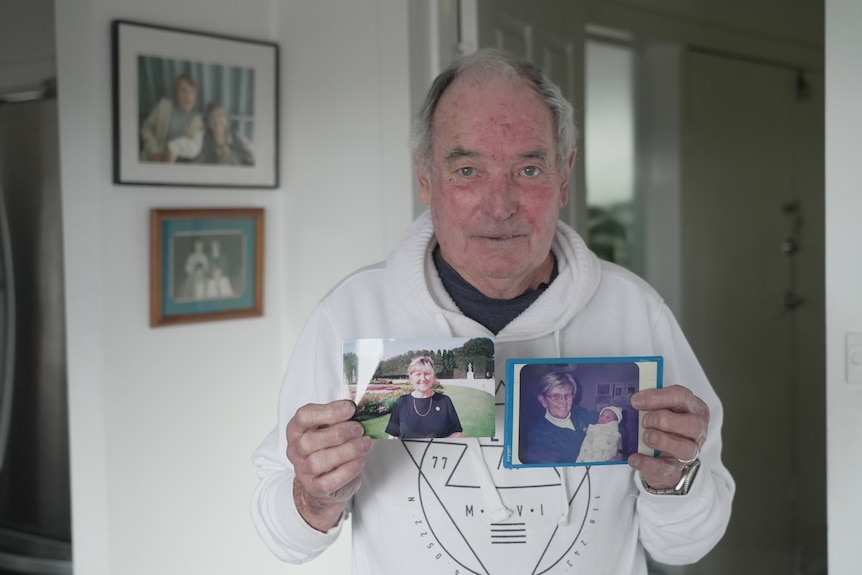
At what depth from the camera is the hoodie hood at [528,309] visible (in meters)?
1.32

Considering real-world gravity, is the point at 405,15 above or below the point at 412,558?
above

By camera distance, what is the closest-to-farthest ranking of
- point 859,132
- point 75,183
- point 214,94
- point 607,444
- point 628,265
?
point 607,444, point 859,132, point 75,183, point 214,94, point 628,265

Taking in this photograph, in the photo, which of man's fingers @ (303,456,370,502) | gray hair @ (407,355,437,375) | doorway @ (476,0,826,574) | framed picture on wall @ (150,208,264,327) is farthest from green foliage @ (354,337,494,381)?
doorway @ (476,0,826,574)

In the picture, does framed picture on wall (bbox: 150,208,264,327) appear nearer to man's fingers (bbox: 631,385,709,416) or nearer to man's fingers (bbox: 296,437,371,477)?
man's fingers (bbox: 296,437,371,477)

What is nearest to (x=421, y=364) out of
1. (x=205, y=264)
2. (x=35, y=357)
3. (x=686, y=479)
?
(x=686, y=479)

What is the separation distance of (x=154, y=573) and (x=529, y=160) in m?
1.74

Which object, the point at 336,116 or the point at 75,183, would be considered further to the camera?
the point at 336,116

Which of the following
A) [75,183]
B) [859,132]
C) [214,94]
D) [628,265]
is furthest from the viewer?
[628,265]

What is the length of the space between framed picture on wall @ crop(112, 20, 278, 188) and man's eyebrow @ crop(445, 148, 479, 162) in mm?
1323

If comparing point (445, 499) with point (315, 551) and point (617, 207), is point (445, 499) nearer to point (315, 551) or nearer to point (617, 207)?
point (315, 551)

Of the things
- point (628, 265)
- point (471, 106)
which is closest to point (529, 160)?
point (471, 106)

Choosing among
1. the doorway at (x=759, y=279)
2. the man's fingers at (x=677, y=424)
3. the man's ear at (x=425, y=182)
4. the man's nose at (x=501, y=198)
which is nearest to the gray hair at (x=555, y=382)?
the man's fingers at (x=677, y=424)

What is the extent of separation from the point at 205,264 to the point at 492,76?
Answer: 4.85ft

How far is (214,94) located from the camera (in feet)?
8.32
